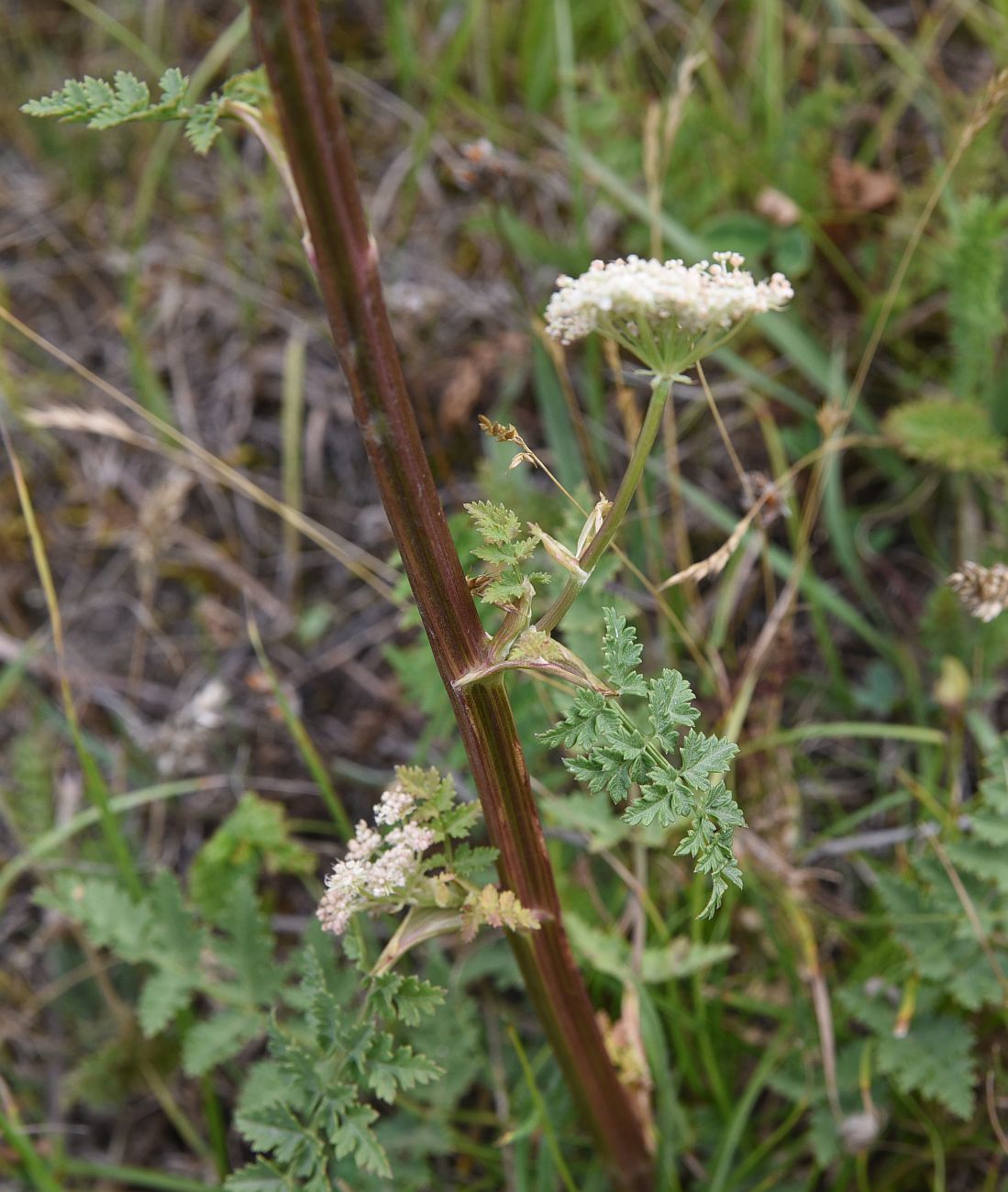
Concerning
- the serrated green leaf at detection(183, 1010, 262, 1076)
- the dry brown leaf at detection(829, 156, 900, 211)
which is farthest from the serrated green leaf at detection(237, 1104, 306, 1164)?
the dry brown leaf at detection(829, 156, 900, 211)

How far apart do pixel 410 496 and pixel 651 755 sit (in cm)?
40

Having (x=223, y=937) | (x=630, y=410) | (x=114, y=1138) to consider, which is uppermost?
(x=630, y=410)

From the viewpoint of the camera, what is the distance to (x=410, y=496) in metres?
1.21

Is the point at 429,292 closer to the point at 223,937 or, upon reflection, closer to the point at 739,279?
the point at 223,937

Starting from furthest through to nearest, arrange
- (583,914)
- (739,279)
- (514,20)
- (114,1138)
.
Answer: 1. (514,20)
2. (114,1138)
3. (583,914)
4. (739,279)

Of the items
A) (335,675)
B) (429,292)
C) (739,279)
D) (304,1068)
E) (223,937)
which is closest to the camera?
(739,279)

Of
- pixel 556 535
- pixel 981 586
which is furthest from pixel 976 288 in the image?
pixel 556 535

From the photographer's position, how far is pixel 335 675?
3.04 m

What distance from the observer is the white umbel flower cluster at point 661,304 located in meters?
1.10

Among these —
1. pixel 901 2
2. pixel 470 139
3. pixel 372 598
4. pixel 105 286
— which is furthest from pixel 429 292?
pixel 901 2

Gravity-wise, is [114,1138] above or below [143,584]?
below

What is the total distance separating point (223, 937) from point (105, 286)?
2.19 meters

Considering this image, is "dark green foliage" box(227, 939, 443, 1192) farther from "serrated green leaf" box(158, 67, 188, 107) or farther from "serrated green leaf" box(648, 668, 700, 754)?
"serrated green leaf" box(158, 67, 188, 107)

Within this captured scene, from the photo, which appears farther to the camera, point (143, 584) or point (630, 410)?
point (143, 584)
